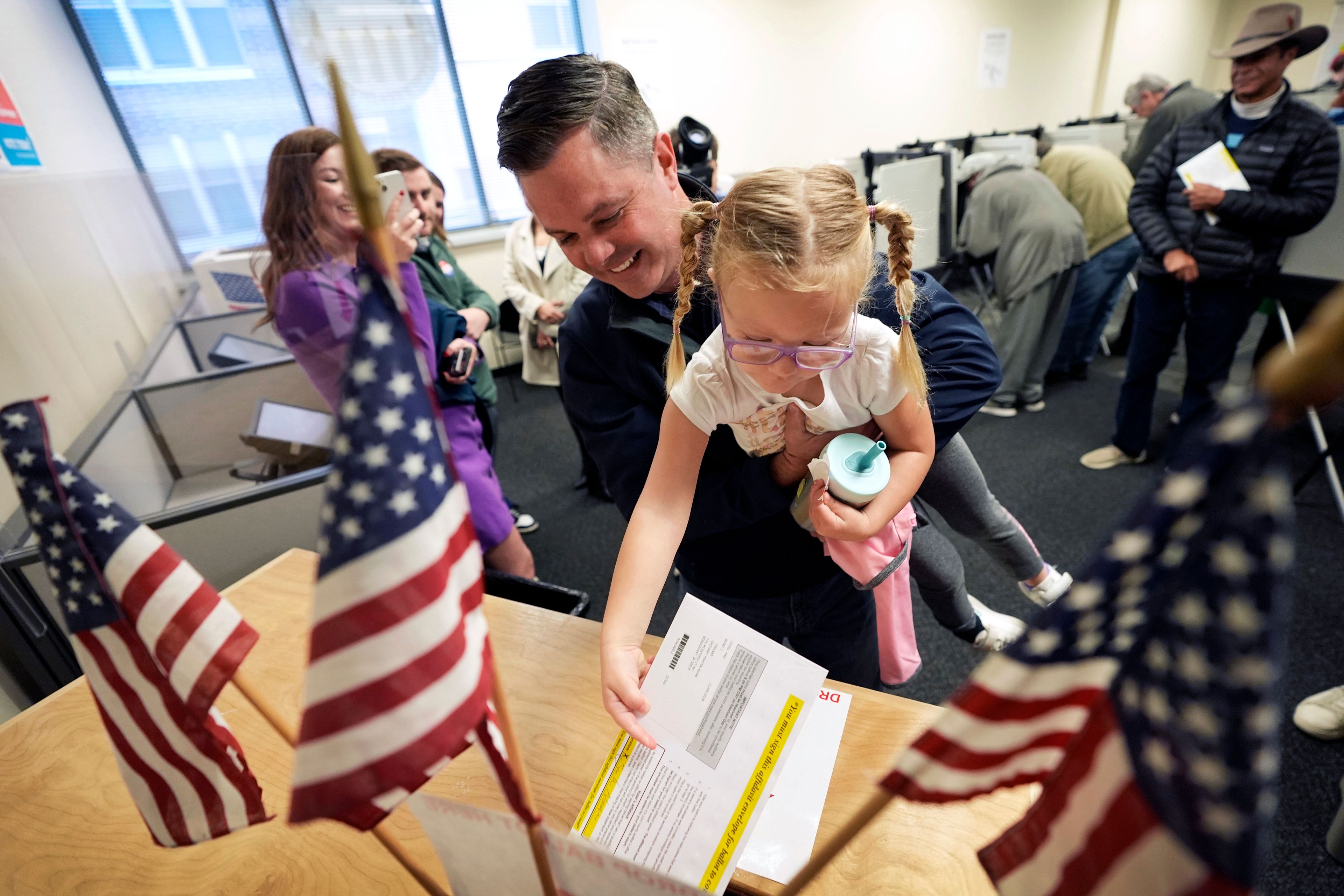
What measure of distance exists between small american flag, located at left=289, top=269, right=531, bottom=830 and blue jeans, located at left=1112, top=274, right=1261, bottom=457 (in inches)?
122

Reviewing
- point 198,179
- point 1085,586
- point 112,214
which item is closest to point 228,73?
point 198,179

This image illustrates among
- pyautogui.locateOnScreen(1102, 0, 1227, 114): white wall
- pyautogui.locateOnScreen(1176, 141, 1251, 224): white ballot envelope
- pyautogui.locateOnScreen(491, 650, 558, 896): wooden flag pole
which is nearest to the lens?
→ pyautogui.locateOnScreen(491, 650, 558, 896): wooden flag pole

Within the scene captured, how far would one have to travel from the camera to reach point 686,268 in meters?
0.81

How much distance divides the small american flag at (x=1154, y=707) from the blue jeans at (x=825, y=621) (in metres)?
0.70

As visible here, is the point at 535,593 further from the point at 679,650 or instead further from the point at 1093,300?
the point at 1093,300

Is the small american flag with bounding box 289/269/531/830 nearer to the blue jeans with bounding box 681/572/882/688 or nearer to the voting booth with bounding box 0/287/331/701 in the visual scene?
the blue jeans with bounding box 681/572/882/688

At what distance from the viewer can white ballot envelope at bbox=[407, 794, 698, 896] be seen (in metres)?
0.47

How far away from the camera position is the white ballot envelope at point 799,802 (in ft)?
2.41

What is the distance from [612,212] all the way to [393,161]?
169cm

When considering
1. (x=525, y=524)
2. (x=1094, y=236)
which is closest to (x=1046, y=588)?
(x=525, y=524)

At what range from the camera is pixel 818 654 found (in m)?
1.19

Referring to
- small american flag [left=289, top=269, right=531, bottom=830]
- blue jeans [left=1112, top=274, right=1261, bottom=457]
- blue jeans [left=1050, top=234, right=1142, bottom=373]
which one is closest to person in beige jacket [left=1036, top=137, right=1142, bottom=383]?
blue jeans [left=1050, top=234, right=1142, bottom=373]

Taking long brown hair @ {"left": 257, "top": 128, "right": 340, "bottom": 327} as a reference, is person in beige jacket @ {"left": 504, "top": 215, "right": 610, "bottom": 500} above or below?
below

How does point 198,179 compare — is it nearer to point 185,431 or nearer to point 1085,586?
point 185,431
